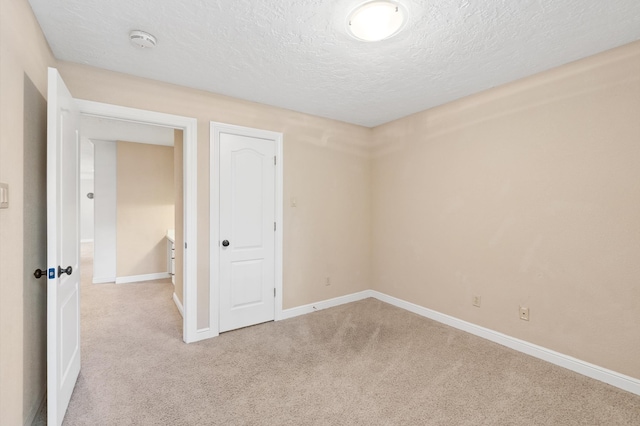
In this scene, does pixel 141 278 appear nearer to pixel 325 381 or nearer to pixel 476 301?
pixel 325 381

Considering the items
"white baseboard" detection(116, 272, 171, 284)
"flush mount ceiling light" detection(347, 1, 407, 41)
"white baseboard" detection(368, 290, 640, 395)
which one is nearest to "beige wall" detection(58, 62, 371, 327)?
"white baseboard" detection(368, 290, 640, 395)

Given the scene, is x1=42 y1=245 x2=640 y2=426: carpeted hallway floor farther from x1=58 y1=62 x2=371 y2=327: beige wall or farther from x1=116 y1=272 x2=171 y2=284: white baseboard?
x1=116 y1=272 x2=171 y2=284: white baseboard

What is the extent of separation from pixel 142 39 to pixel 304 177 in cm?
211

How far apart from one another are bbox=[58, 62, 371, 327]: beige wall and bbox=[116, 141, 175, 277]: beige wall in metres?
2.94

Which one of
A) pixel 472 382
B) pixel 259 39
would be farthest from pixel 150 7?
pixel 472 382

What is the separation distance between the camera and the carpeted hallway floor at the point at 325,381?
74.7 inches

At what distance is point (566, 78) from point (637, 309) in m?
1.86

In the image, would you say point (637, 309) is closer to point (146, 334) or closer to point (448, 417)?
point (448, 417)

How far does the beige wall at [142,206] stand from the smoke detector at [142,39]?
367 centimetres

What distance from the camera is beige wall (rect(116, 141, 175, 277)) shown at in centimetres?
508

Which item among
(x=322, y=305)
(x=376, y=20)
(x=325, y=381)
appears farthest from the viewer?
(x=322, y=305)

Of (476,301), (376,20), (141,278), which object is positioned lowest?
(141,278)
